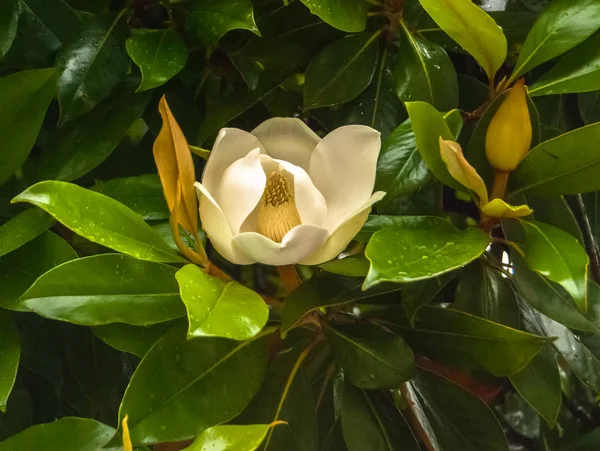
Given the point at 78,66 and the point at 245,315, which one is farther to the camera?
the point at 78,66

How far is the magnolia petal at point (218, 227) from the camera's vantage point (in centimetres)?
55

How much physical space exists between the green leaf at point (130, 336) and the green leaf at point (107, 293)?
0.20 ft

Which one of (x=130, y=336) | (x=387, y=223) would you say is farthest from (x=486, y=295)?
(x=130, y=336)

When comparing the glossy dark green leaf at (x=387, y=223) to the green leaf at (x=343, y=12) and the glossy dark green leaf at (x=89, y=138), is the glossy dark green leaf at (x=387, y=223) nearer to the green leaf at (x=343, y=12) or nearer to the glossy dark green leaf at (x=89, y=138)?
the green leaf at (x=343, y=12)

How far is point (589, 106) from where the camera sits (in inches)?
32.4

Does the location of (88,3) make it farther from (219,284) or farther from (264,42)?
(219,284)

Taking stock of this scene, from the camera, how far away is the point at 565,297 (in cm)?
68

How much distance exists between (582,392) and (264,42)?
2.72ft

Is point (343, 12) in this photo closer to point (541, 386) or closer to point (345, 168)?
point (345, 168)

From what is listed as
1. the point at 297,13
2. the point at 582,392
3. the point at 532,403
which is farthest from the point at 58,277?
the point at 582,392

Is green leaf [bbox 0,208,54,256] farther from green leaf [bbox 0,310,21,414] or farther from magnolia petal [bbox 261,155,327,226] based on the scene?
magnolia petal [bbox 261,155,327,226]

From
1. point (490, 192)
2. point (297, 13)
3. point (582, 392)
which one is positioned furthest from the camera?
point (582, 392)

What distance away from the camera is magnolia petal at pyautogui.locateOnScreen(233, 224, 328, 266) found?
0.53 m

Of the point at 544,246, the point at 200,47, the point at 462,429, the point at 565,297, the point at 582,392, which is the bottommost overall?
the point at 582,392
